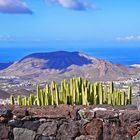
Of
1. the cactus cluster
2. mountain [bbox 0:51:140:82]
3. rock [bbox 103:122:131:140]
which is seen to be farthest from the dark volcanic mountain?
rock [bbox 103:122:131:140]

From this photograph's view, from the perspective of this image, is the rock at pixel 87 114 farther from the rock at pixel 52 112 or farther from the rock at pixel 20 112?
the rock at pixel 20 112

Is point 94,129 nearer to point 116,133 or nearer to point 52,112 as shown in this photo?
point 116,133

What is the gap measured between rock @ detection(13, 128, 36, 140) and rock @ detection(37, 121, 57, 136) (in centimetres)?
13

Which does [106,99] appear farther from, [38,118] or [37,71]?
[37,71]

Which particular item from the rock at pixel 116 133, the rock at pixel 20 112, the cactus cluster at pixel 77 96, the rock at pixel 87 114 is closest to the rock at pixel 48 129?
the rock at pixel 20 112

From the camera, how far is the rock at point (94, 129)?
26.1 ft

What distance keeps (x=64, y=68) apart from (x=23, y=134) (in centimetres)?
4418

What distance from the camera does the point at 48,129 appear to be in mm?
8039

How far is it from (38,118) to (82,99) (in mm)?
1487

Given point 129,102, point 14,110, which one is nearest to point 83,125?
point 14,110

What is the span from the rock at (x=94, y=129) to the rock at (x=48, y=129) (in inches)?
19.4

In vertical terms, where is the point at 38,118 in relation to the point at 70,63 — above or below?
below

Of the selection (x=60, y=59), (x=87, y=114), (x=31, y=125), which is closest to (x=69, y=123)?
(x=87, y=114)

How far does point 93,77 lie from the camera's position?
43.5 metres
